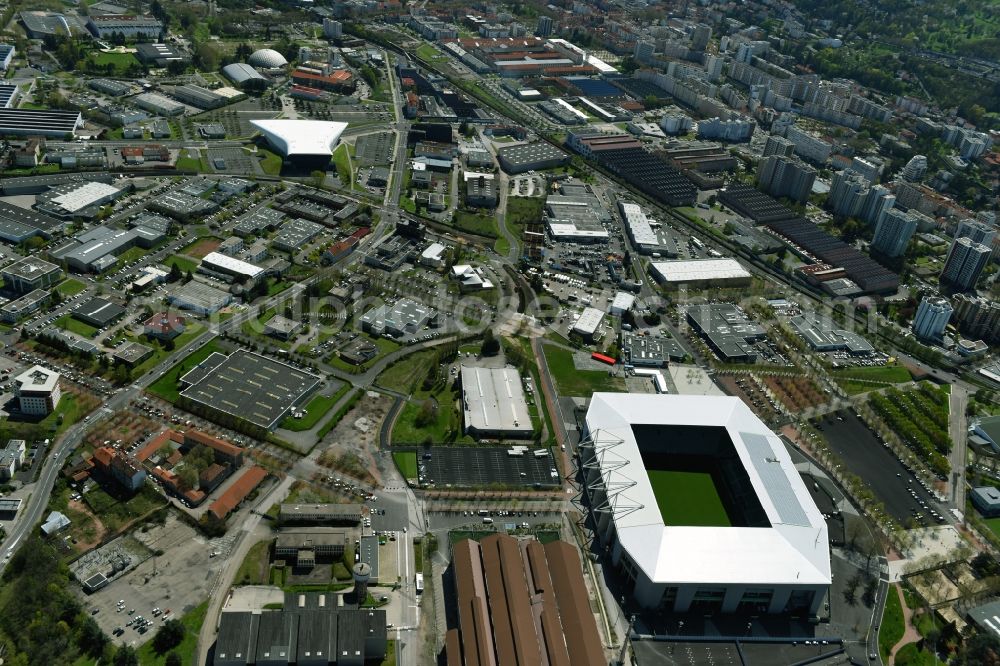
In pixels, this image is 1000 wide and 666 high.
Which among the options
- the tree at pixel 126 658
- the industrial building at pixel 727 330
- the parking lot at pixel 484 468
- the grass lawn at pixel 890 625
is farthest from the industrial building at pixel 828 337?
the tree at pixel 126 658

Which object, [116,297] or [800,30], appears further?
[800,30]

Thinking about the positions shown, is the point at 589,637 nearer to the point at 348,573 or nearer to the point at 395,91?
the point at 348,573

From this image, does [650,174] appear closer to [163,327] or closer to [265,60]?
[163,327]

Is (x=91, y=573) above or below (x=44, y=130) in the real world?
below

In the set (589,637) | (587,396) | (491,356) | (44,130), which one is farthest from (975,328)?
(44,130)

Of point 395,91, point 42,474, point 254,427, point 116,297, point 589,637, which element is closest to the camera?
point 589,637
